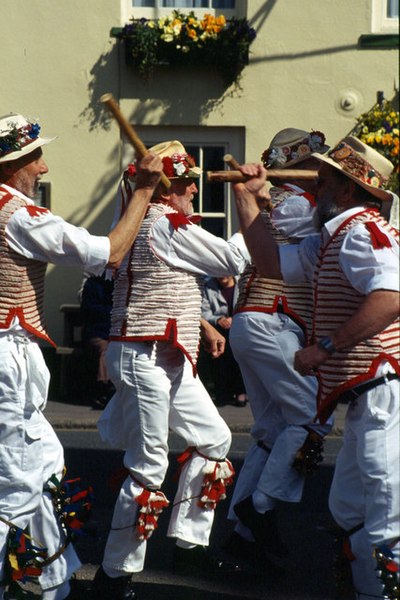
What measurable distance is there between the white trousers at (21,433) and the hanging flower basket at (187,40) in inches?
340

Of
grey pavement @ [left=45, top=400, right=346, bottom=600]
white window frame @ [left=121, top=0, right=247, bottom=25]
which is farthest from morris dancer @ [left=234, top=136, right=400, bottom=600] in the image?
white window frame @ [left=121, top=0, right=247, bottom=25]

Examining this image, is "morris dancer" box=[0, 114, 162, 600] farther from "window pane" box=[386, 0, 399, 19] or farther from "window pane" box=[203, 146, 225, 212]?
"window pane" box=[386, 0, 399, 19]

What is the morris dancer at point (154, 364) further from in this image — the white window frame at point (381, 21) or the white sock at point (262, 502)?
the white window frame at point (381, 21)

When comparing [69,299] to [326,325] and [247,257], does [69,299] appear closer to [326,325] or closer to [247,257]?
[247,257]

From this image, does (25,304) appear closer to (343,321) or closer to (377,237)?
(343,321)

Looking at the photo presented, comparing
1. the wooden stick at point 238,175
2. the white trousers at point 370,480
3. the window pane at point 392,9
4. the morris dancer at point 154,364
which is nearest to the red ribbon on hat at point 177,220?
the morris dancer at point 154,364

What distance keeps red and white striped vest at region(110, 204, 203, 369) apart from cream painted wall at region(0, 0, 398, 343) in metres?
8.03

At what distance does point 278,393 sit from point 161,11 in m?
8.37

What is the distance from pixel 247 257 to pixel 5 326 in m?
1.33

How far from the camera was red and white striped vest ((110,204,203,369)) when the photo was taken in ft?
19.0

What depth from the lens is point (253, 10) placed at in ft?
45.1

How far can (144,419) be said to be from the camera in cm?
576

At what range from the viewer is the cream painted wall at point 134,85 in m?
13.8

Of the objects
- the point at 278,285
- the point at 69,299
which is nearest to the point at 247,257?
the point at 278,285
